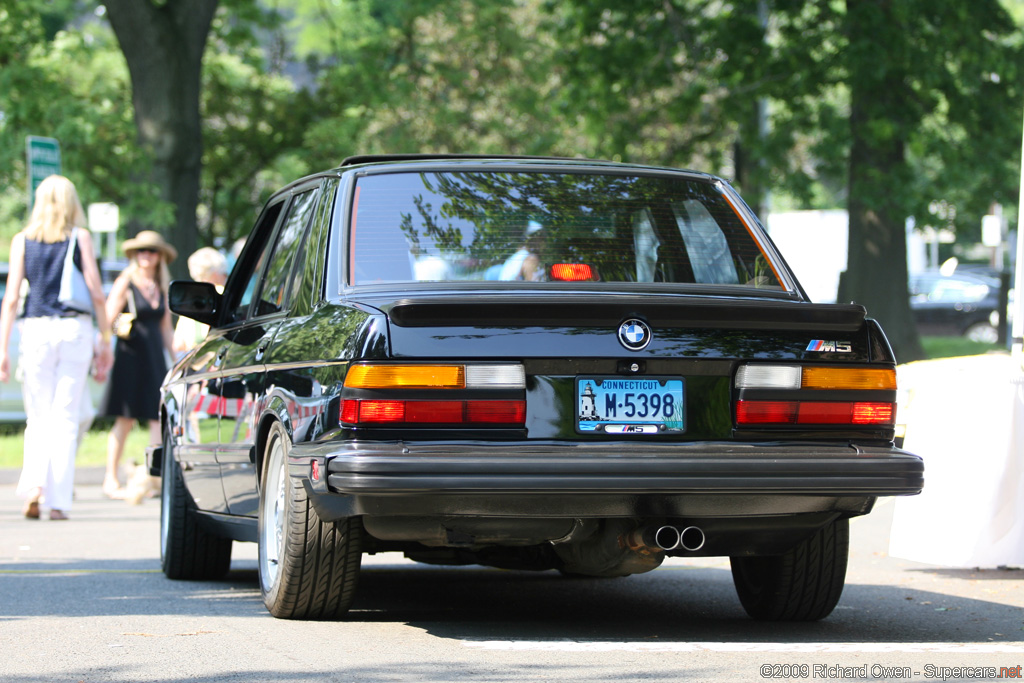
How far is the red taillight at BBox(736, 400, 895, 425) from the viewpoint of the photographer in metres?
5.02

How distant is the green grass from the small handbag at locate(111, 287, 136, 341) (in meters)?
1.47

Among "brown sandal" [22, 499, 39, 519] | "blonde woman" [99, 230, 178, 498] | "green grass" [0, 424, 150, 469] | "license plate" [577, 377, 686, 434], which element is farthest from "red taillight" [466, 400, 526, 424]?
"green grass" [0, 424, 150, 469]

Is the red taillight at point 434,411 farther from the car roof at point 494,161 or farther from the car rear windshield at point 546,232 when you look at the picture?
the car roof at point 494,161

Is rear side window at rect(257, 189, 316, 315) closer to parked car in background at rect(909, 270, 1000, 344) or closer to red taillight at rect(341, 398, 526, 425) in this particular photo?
red taillight at rect(341, 398, 526, 425)

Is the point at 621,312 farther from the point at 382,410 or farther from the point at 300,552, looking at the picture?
the point at 300,552

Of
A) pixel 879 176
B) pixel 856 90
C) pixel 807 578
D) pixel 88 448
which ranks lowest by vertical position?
pixel 88 448

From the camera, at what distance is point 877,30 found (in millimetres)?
19812

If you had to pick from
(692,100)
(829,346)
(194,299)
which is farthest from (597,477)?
(692,100)

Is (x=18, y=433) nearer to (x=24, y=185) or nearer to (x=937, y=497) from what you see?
(x=24, y=185)

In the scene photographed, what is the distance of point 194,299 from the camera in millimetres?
7121

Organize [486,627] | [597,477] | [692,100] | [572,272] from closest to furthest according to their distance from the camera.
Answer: [597,477] < [572,272] < [486,627] < [692,100]

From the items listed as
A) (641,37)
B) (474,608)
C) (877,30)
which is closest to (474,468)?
(474,608)

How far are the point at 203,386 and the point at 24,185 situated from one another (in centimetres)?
1724

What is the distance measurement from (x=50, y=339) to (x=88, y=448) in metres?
5.55
